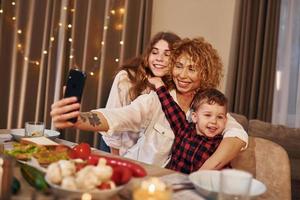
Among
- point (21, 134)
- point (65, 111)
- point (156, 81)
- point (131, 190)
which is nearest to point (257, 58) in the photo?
point (156, 81)

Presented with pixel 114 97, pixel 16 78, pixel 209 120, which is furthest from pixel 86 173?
pixel 16 78

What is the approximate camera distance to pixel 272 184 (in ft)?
5.40

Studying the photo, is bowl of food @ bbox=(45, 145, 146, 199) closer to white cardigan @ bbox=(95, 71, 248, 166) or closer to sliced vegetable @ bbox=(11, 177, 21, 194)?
sliced vegetable @ bbox=(11, 177, 21, 194)

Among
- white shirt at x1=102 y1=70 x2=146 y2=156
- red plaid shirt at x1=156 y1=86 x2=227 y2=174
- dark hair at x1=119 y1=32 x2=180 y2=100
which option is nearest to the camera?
red plaid shirt at x1=156 y1=86 x2=227 y2=174

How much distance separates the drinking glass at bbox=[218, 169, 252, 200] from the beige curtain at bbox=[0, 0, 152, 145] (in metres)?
2.38

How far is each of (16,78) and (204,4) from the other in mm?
2119

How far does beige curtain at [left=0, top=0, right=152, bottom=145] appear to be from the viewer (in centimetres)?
311

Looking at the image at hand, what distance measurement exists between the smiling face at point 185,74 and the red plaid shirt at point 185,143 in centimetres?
9

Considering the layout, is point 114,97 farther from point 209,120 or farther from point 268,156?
point 268,156

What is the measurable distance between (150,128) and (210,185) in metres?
0.67

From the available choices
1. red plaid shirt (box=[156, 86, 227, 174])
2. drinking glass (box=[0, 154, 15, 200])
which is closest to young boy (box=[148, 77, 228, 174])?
red plaid shirt (box=[156, 86, 227, 174])

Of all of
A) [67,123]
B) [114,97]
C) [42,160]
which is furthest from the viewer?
[114,97]

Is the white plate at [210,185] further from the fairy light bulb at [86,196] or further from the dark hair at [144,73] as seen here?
the dark hair at [144,73]

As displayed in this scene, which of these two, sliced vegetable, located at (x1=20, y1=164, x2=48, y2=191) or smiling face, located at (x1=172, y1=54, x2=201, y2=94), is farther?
smiling face, located at (x1=172, y1=54, x2=201, y2=94)
